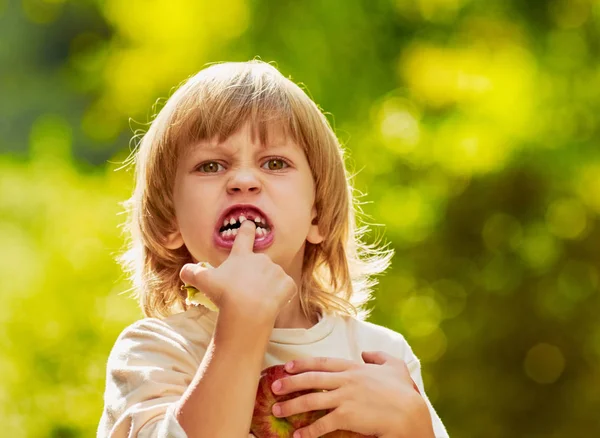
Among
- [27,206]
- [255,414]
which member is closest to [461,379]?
[27,206]

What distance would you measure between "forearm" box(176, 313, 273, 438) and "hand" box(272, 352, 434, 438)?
125 millimetres

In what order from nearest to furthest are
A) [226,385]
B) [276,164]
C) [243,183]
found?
1. [226,385]
2. [243,183]
3. [276,164]

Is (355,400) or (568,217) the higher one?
(568,217)

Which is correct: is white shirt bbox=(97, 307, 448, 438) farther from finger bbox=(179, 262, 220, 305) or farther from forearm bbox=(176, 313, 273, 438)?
finger bbox=(179, 262, 220, 305)

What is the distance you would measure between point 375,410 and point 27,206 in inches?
205

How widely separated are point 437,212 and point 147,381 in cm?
439

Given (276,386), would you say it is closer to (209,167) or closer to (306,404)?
(306,404)

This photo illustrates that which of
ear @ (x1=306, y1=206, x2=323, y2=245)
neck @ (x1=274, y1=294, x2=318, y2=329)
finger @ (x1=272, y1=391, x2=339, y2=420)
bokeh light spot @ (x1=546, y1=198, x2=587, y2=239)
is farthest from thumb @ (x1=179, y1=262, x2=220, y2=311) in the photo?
bokeh light spot @ (x1=546, y1=198, x2=587, y2=239)

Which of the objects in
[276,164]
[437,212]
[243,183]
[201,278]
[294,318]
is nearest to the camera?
[201,278]

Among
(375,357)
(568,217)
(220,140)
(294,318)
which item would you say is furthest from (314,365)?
(568,217)

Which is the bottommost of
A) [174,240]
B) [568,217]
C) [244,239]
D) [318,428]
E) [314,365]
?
[318,428]

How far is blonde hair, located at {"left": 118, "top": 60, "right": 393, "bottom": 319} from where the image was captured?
1768 millimetres

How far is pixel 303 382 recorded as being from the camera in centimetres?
156

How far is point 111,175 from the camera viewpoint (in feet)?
20.1
